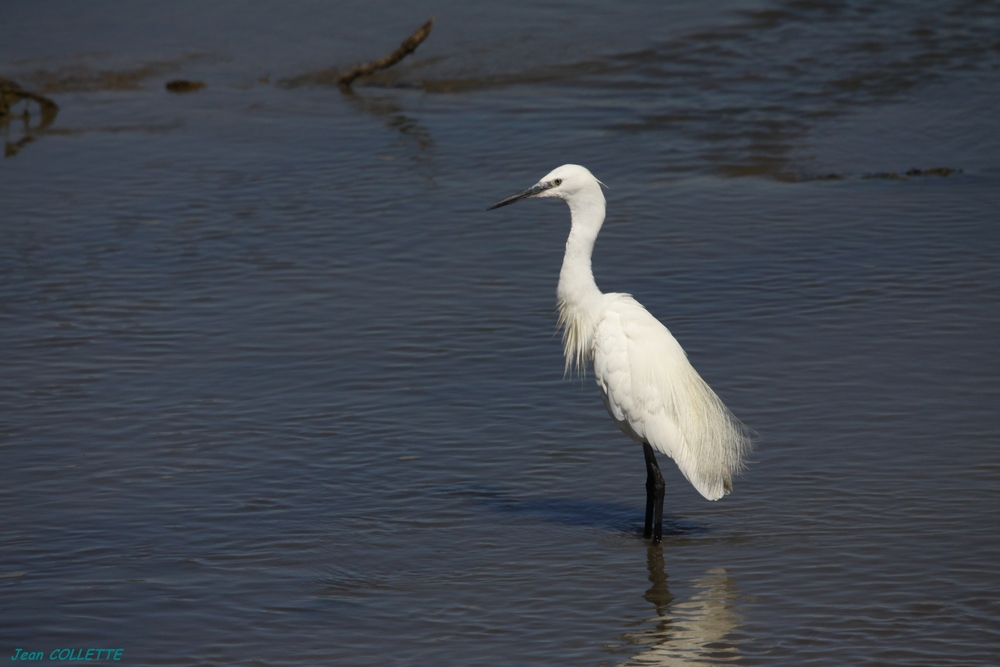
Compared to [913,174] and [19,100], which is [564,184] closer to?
[913,174]

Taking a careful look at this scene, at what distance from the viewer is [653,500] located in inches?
205

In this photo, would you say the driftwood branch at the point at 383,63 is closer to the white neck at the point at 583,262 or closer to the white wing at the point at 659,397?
the white neck at the point at 583,262

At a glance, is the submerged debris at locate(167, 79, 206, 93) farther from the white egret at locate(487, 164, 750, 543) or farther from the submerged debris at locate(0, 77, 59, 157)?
the white egret at locate(487, 164, 750, 543)

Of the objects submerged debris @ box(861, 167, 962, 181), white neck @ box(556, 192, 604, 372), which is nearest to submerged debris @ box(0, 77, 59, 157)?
submerged debris @ box(861, 167, 962, 181)

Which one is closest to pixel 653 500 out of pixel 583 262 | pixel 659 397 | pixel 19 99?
pixel 659 397

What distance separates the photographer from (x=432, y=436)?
617 cm

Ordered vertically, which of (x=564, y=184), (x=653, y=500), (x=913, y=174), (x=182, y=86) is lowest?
(x=653, y=500)

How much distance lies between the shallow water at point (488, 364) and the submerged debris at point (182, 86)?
11 centimetres

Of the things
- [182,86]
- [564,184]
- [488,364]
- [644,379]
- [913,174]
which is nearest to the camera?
[644,379]

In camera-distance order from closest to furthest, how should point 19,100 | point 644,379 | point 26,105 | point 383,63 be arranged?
1. point 644,379
2. point 26,105
3. point 19,100
4. point 383,63

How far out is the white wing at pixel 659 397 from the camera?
17.1ft

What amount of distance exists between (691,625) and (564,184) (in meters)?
2.01

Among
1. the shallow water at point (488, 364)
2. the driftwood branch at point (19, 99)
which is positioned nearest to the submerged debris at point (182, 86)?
the shallow water at point (488, 364)

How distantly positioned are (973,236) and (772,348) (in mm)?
2357
